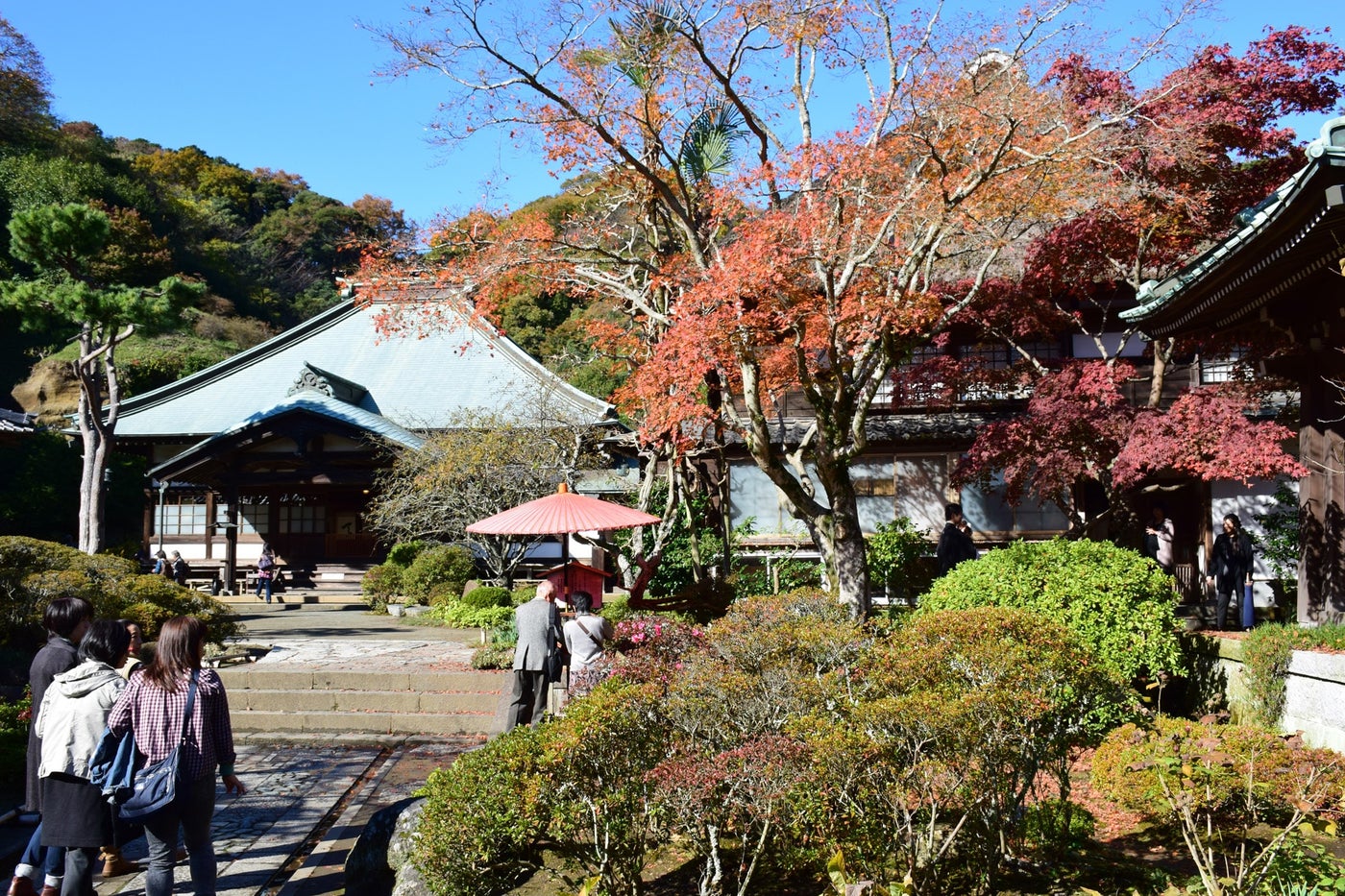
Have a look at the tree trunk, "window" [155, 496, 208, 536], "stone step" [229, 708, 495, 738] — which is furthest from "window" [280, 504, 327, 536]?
the tree trunk

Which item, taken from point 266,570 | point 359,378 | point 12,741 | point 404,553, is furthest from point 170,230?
point 12,741

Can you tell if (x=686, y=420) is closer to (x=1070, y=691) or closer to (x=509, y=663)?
(x=509, y=663)

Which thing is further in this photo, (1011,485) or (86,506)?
(86,506)

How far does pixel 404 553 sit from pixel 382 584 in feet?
2.91

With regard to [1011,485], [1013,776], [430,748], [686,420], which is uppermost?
[686,420]

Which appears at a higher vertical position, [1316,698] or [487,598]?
[1316,698]

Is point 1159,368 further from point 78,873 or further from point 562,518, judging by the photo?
point 78,873

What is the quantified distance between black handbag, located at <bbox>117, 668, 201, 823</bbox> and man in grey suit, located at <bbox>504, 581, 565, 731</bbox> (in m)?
3.75

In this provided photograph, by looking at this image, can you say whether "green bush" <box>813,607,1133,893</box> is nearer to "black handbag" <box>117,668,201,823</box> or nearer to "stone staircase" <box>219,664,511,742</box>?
"black handbag" <box>117,668,201,823</box>

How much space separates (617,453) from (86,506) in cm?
1113

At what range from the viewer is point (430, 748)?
9.99 meters

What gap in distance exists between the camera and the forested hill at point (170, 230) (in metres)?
36.9

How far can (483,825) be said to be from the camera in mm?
4477

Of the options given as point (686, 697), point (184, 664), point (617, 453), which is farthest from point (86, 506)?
point (686, 697)
